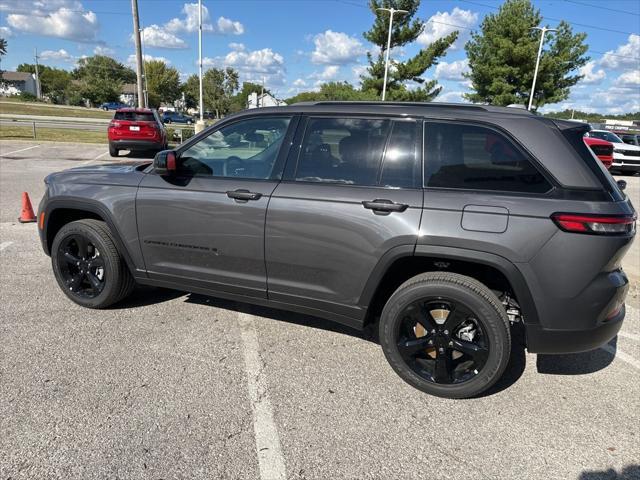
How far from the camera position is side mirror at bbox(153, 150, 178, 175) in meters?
3.48

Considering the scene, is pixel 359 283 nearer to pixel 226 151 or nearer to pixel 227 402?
pixel 227 402

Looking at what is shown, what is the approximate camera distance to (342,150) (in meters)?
3.24

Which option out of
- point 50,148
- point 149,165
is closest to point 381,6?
point 50,148

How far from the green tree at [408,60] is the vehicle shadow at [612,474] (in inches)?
1374

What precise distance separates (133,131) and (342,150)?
13847 mm

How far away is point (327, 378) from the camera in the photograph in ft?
10.4

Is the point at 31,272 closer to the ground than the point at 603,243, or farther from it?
closer to the ground

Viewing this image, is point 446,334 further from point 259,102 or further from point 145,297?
point 259,102

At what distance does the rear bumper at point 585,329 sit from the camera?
2.69m

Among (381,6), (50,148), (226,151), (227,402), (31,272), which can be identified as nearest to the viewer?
(227,402)

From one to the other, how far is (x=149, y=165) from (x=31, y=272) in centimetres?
203

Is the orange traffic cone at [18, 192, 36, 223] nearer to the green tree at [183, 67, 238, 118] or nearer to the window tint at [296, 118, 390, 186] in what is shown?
the window tint at [296, 118, 390, 186]

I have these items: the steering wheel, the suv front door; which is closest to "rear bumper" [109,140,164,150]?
the suv front door

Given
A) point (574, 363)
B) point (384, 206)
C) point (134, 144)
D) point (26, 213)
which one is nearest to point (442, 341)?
point (384, 206)
